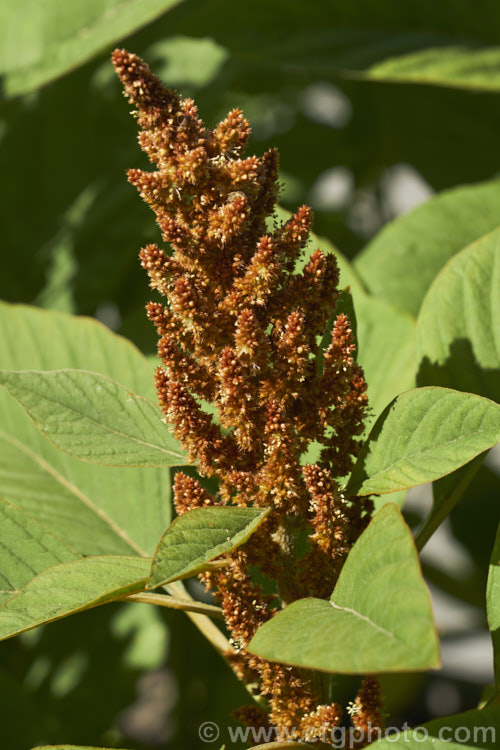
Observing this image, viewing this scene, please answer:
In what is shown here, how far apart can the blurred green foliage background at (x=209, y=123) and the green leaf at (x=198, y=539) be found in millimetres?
681

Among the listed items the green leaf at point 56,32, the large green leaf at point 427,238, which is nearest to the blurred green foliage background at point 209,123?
the green leaf at point 56,32

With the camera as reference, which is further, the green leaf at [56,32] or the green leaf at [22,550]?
the green leaf at [56,32]

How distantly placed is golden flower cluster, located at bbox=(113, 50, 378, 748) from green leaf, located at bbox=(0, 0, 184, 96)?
617 millimetres

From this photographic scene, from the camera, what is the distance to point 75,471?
3.67 feet

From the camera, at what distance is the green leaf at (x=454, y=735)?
0.69 metres

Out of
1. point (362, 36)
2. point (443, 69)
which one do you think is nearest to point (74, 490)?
point (443, 69)

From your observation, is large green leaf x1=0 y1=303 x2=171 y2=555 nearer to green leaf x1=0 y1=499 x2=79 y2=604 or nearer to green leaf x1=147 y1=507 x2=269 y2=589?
green leaf x1=0 y1=499 x2=79 y2=604

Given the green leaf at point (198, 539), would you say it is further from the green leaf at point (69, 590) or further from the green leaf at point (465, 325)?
the green leaf at point (465, 325)

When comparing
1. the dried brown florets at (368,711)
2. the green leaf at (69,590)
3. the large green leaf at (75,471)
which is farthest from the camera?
the large green leaf at (75,471)

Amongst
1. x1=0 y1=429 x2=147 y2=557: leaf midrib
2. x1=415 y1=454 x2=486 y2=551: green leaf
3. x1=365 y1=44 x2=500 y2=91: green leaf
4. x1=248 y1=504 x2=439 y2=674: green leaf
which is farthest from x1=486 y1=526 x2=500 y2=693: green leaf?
x1=365 y1=44 x2=500 y2=91: green leaf

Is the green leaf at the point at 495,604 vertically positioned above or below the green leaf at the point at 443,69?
below

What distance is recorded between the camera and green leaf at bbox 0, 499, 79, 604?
834 mm

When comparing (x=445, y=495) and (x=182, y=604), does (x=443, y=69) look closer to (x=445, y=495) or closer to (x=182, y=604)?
(x=445, y=495)

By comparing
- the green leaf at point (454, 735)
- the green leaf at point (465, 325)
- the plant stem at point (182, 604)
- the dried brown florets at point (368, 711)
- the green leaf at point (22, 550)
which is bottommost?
the dried brown florets at point (368, 711)
